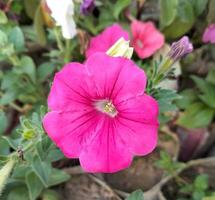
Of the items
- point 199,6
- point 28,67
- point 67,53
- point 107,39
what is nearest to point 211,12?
point 199,6

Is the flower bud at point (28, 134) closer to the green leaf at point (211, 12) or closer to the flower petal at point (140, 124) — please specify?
the flower petal at point (140, 124)

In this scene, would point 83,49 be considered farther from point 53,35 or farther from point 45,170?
point 45,170

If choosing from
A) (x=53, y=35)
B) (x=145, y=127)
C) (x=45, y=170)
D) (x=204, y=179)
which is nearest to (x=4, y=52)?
(x=53, y=35)

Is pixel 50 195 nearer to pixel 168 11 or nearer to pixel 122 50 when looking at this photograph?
pixel 122 50

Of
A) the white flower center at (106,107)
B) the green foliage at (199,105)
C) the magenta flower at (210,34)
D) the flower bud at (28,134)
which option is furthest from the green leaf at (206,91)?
the flower bud at (28,134)

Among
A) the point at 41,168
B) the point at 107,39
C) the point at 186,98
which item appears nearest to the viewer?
the point at 41,168

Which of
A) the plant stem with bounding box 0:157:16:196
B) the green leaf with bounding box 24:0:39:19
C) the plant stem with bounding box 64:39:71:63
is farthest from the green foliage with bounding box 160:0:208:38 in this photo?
the plant stem with bounding box 0:157:16:196

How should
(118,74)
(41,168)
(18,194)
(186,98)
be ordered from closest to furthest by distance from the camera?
(118,74) < (41,168) < (18,194) < (186,98)
